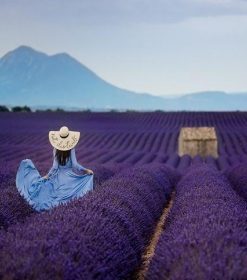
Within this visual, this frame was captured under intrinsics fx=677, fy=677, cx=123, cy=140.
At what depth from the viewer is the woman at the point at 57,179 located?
8445 millimetres

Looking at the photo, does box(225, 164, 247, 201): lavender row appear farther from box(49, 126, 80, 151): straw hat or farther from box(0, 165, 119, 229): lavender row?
box(0, 165, 119, 229): lavender row

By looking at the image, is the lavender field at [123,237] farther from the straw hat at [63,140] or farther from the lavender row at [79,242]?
the straw hat at [63,140]

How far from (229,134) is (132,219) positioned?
92.1ft

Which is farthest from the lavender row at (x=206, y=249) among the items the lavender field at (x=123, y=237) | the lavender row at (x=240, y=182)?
the lavender row at (x=240, y=182)

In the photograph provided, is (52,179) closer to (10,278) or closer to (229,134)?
(10,278)

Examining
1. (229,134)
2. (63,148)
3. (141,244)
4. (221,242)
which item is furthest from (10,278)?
(229,134)

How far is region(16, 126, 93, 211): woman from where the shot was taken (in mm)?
8445

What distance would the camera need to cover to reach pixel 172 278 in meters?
3.57

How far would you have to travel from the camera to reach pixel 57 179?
8789 mm

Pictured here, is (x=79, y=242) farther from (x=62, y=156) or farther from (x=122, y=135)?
(x=122, y=135)

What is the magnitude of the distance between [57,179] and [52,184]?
3.6 inches

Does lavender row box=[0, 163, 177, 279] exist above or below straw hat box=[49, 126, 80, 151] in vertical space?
below

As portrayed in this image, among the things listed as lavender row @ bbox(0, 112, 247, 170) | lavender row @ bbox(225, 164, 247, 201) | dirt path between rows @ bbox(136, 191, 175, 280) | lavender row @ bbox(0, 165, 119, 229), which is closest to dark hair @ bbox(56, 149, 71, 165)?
lavender row @ bbox(0, 165, 119, 229)

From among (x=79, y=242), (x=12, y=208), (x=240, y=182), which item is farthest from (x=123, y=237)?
(x=240, y=182)
